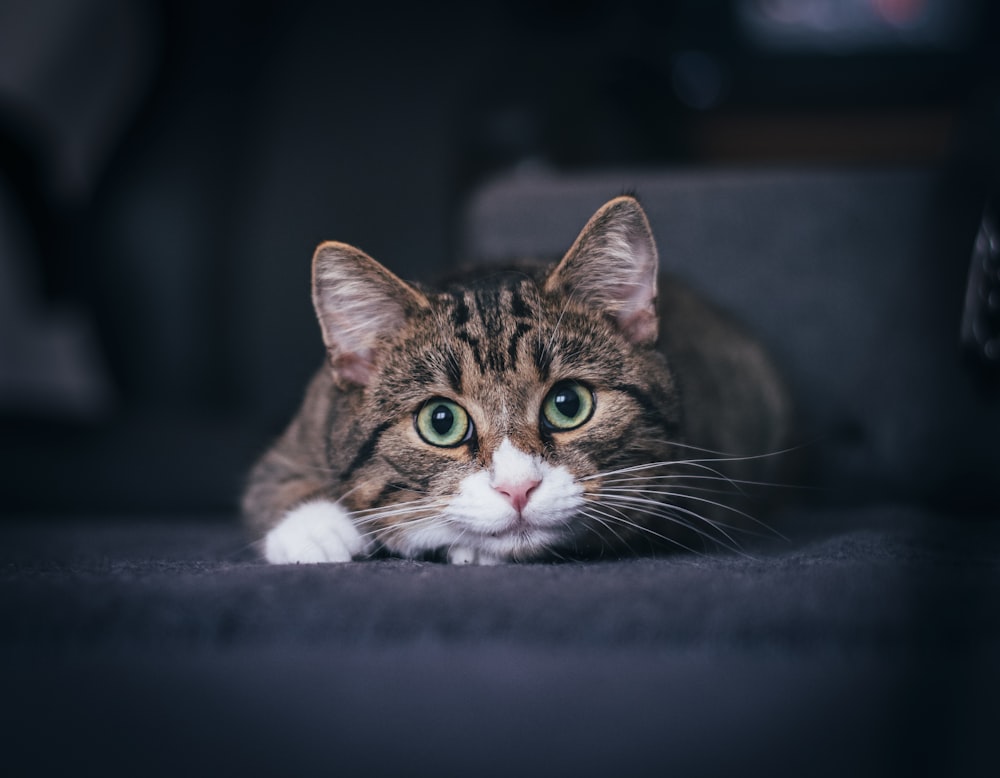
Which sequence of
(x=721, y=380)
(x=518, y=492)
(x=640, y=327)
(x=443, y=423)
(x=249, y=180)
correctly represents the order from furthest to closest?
1. (x=249, y=180)
2. (x=721, y=380)
3. (x=640, y=327)
4. (x=443, y=423)
5. (x=518, y=492)

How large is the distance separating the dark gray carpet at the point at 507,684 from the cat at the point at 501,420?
22 cm

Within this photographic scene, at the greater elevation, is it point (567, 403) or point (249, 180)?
point (249, 180)

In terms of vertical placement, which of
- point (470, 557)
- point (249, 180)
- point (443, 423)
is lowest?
point (470, 557)

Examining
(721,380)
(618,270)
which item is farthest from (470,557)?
(721,380)

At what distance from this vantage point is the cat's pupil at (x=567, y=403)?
3.12 ft

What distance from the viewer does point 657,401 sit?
3.34 feet

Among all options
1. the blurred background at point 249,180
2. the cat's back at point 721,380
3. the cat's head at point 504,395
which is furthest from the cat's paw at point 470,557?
the blurred background at point 249,180

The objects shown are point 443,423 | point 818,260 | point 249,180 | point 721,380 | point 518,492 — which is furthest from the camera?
point 249,180

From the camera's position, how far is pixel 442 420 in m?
0.95

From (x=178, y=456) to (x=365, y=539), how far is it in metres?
0.79

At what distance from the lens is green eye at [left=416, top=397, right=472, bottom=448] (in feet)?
3.09

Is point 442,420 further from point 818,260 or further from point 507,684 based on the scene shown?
point 818,260

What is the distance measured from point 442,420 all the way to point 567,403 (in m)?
0.15

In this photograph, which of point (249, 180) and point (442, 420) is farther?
point (249, 180)
